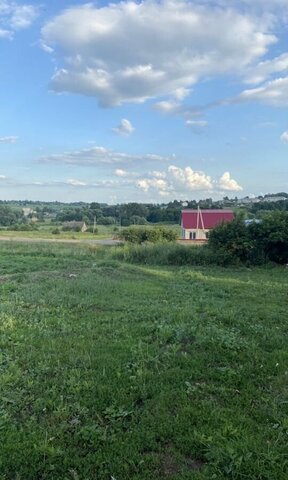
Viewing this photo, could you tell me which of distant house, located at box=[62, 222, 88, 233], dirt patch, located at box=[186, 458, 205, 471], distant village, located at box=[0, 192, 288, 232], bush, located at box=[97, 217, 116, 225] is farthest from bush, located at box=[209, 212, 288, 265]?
bush, located at box=[97, 217, 116, 225]

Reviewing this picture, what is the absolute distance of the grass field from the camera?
2779 mm

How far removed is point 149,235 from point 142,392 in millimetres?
25350

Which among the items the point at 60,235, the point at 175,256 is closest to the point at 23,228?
the point at 60,235

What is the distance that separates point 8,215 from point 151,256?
6255 centimetres

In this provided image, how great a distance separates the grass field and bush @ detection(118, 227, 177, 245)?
20568 mm

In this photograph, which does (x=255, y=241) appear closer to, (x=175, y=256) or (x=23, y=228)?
(x=175, y=256)

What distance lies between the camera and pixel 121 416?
3.36 m

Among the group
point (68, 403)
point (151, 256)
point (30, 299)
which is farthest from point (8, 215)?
point (68, 403)

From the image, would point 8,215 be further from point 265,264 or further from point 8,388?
point 8,388

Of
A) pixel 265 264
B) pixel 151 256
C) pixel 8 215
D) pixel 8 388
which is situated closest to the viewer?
pixel 8 388

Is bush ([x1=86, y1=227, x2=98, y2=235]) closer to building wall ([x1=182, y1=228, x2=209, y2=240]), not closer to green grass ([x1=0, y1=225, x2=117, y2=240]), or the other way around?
green grass ([x1=0, y1=225, x2=117, y2=240])

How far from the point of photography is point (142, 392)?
3758 mm

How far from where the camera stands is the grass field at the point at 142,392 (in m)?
2.78

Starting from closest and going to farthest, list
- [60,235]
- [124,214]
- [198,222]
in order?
[198,222] < [60,235] < [124,214]
